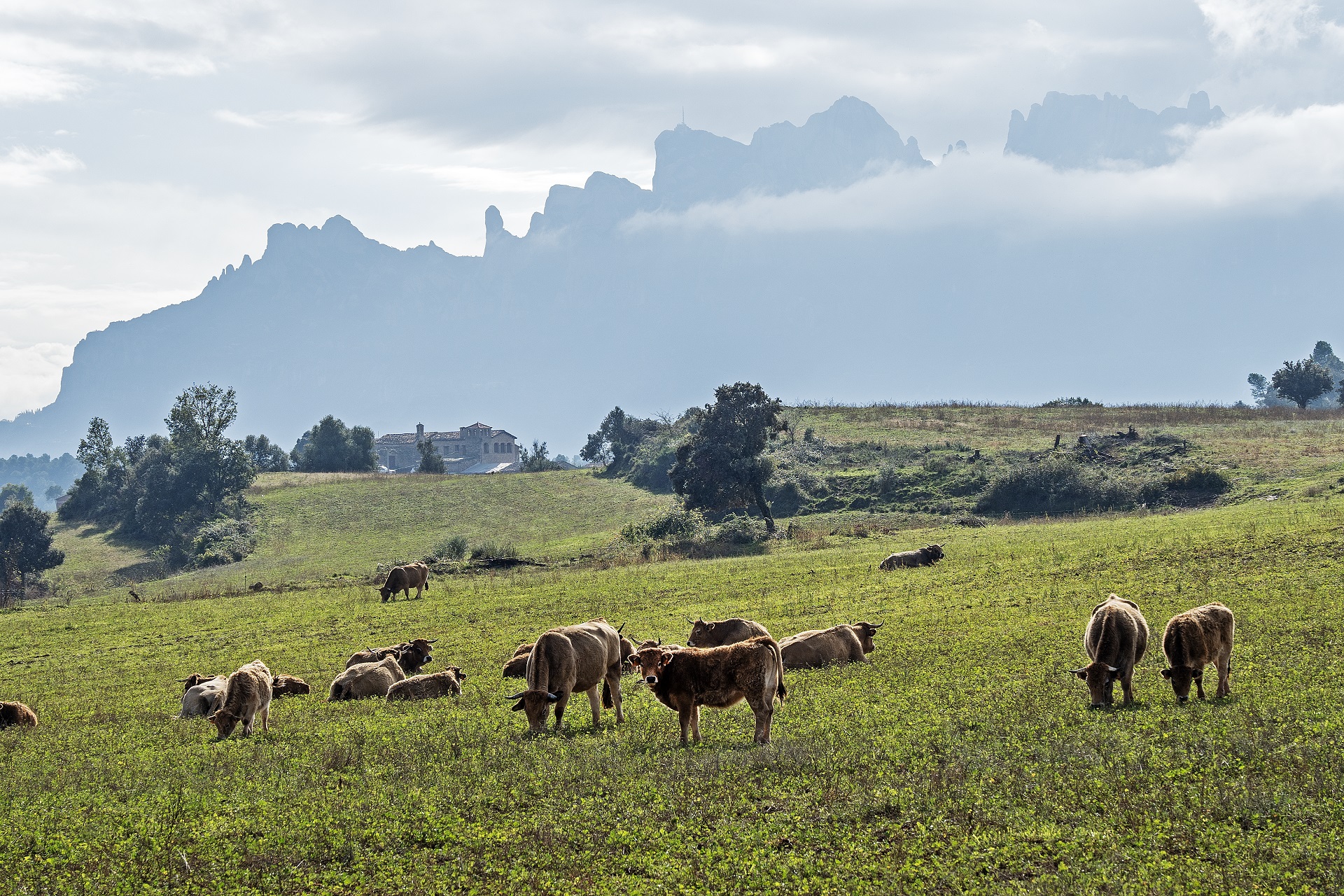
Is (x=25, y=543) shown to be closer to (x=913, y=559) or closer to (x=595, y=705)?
(x=913, y=559)

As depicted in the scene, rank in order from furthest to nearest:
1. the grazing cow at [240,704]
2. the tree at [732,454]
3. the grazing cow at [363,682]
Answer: the tree at [732,454] < the grazing cow at [363,682] < the grazing cow at [240,704]

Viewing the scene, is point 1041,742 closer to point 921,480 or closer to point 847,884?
point 847,884

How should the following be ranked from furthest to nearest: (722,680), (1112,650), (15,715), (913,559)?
(913,559) < (15,715) < (1112,650) < (722,680)

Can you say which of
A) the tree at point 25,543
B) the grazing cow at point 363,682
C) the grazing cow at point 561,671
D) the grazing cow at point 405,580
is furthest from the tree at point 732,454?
the tree at point 25,543

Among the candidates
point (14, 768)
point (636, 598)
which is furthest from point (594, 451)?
point (14, 768)

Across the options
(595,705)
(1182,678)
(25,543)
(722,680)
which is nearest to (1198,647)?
(1182,678)

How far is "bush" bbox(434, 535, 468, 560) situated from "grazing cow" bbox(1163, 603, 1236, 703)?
49.7 meters

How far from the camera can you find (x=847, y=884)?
9750 mm

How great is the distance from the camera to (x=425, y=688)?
21.8 meters

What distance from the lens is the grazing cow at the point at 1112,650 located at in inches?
606

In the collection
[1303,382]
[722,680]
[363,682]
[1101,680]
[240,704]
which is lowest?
[363,682]

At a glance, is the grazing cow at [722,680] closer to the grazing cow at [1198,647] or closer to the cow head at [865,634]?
the grazing cow at [1198,647]

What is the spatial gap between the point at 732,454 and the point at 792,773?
52.2 meters

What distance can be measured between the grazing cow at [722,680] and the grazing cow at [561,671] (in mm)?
1787
